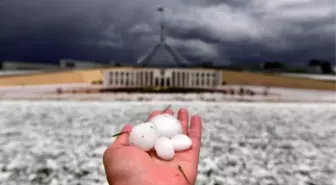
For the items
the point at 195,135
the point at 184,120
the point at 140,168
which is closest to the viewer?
the point at 140,168

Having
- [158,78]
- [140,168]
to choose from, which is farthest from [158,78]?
[140,168]

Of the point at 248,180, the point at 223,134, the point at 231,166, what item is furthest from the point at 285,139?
the point at 248,180

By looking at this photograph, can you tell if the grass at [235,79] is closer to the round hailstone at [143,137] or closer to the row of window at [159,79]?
the row of window at [159,79]

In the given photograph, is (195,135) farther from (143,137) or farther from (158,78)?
(158,78)

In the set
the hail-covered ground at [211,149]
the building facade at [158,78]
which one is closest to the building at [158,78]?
the building facade at [158,78]

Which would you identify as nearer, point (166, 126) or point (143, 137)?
point (143, 137)

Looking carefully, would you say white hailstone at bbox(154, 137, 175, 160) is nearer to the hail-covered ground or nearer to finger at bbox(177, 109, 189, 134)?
finger at bbox(177, 109, 189, 134)

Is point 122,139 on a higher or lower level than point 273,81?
higher

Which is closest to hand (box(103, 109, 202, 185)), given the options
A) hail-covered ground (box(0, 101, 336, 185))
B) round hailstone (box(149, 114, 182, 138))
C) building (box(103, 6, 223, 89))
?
round hailstone (box(149, 114, 182, 138))
